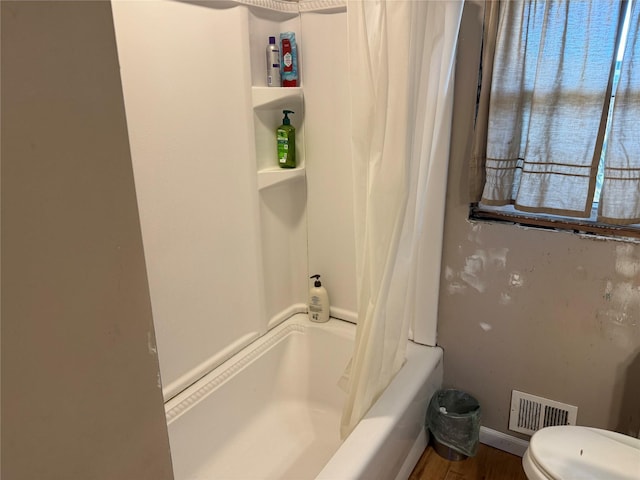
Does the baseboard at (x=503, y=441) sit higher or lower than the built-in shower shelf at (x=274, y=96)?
lower

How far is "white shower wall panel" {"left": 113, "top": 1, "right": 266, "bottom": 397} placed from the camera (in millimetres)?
1383

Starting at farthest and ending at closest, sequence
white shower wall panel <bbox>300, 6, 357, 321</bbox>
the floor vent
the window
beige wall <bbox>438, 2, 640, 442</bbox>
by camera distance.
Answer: white shower wall panel <bbox>300, 6, 357, 321</bbox> → the floor vent → beige wall <bbox>438, 2, 640, 442</bbox> → the window

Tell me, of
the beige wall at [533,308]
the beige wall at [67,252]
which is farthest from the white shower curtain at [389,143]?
the beige wall at [67,252]

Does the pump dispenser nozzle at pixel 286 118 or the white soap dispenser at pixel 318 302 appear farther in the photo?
the white soap dispenser at pixel 318 302

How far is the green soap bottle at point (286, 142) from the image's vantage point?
6.10 ft

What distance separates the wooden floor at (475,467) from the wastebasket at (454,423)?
0.09ft

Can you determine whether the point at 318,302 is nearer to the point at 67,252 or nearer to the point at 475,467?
the point at 475,467

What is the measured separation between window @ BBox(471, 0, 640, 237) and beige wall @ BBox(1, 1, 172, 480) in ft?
4.08

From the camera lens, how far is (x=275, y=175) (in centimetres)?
185

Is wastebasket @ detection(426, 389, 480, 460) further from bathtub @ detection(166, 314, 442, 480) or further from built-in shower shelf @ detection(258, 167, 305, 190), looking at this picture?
built-in shower shelf @ detection(258, 167, 305, 190)

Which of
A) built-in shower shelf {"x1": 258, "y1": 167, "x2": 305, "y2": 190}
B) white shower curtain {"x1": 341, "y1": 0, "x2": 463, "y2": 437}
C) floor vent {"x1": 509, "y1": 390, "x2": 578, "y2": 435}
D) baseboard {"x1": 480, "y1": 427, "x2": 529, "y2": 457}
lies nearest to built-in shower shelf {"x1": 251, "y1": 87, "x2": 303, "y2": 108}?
built-in shower shelf {"x1": 258, "y1": 167, "x2": 305, "y2": 190}

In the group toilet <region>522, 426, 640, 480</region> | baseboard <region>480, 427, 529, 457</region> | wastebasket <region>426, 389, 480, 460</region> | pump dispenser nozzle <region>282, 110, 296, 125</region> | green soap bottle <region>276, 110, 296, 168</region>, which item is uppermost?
pump dispenser nozzle <region>282, 110, 296, 125</region>

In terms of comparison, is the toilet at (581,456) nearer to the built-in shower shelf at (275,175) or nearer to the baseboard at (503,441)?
the baseboard at (503,441)

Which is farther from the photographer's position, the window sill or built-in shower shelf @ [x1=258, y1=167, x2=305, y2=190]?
built-in shower shelf @ [x1=258, y1=167, x2=305, y2=190]
